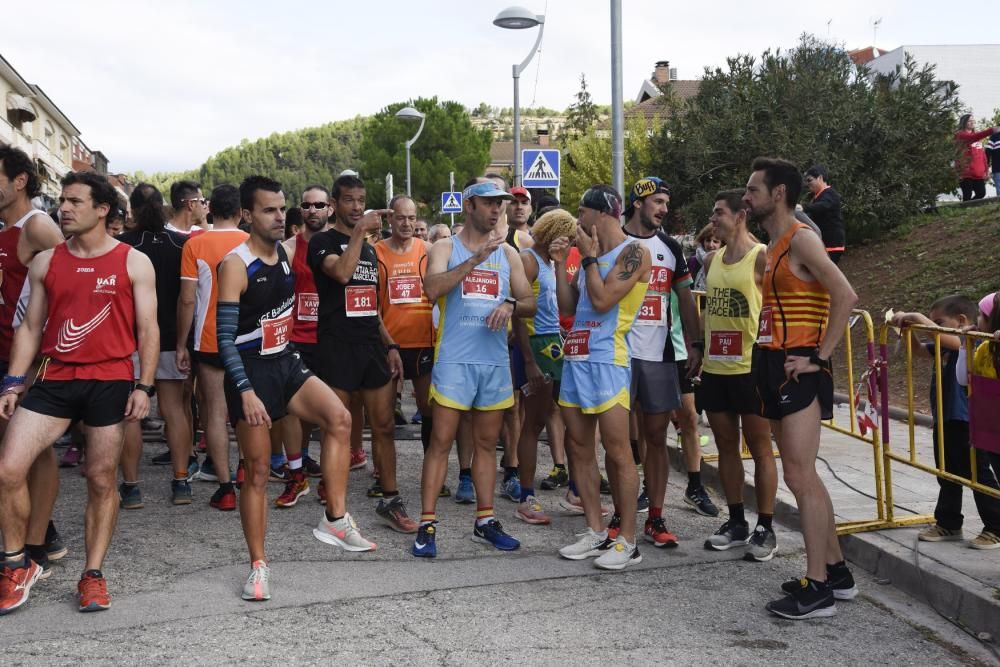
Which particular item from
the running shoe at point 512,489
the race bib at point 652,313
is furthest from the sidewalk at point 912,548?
the race bib at point 652,313

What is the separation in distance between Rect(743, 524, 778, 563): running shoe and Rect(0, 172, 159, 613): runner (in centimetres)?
340

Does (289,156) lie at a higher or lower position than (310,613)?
higher

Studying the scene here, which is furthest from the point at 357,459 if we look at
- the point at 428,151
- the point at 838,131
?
the point at 428,151

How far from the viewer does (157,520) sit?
6.53m

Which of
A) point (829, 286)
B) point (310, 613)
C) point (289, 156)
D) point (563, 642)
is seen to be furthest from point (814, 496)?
point (289, 156)

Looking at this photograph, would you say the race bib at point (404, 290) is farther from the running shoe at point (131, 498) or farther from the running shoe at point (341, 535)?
the running shoe at point (131, 498)

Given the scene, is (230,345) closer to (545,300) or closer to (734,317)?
(545,300)

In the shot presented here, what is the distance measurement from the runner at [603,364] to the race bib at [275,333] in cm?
158

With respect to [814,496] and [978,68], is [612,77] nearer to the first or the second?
[814,496]

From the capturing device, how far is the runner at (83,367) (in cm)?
485

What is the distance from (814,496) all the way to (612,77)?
7.82 m

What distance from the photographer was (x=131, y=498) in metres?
6.85

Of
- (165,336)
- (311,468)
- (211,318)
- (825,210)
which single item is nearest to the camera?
(211,318)

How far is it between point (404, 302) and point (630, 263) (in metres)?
2.10
